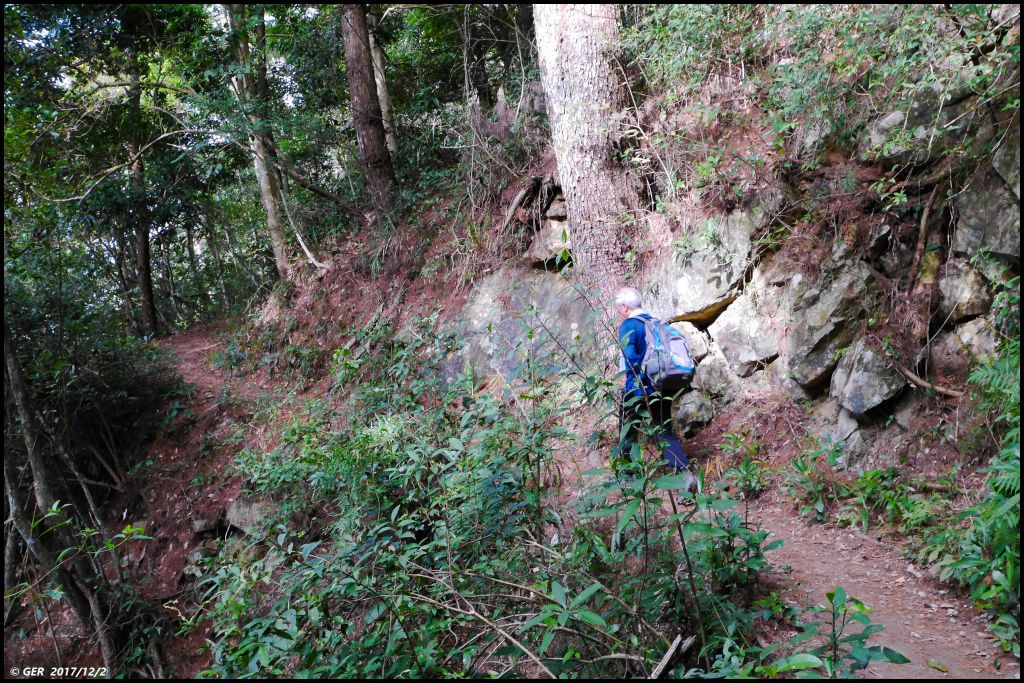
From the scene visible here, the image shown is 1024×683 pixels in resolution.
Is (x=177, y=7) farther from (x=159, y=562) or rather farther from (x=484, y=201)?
(x=159, y=562)

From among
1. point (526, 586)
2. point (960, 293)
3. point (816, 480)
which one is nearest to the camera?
point (526, 586)

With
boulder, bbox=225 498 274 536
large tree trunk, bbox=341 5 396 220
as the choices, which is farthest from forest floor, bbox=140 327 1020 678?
large tree trunk, bbox=341 5 396 220

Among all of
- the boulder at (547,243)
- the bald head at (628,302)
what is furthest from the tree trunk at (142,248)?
the bald head at (628,302)

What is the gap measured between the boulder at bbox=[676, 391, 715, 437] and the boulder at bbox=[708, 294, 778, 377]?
0.43 m

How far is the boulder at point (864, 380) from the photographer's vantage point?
4.74 m

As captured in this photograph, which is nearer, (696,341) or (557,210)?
(696,341)

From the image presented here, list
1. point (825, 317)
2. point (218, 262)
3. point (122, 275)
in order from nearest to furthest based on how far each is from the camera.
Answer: point (825, 317) < point (122, 275) < point (218, 262)

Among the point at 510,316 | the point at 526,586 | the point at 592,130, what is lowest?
the point at 526,586

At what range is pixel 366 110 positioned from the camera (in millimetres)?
11227

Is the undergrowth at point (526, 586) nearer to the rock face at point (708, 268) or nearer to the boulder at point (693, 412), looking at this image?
the boulder at point (693, 412)

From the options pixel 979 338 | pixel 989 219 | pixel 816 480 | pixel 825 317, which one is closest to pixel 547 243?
pixel 825 317

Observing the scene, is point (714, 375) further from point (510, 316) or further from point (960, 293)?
point (510, 316)

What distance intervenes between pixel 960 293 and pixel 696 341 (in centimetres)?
225

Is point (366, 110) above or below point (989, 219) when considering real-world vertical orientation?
above
